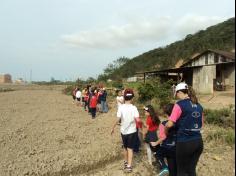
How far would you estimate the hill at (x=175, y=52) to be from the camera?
177 ft

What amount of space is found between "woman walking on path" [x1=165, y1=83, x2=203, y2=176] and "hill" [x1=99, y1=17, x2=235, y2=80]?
4557cm

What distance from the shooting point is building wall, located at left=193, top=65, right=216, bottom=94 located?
25.2 m

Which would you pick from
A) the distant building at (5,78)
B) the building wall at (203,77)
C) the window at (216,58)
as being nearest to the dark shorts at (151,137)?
the building wall at (203,77)

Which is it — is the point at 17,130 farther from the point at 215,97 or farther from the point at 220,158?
the point at 215,97

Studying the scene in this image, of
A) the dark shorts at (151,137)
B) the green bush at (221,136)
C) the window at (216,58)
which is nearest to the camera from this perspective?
the dark shorts at (151,137)

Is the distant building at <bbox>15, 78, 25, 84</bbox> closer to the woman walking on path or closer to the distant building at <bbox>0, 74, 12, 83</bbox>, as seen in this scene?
the distant building at <bbox>0, 74, 12, 83</bbox>

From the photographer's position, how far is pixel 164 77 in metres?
31.5

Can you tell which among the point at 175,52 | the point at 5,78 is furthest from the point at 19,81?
the point at 175,52

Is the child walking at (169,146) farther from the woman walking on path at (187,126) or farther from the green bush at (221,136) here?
the green bush at (221,136)

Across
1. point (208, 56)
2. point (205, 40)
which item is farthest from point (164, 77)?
point (205, 40)

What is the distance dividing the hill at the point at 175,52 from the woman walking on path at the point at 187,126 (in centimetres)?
4557

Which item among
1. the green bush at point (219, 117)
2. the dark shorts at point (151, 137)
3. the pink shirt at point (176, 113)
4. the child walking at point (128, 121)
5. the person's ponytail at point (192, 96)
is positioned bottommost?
the green bush at point (219, 117)

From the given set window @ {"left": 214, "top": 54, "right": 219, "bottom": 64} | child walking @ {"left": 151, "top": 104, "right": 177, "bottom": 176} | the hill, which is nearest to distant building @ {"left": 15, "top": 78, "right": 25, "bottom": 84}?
the hill

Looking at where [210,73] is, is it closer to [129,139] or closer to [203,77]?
[203,77]
